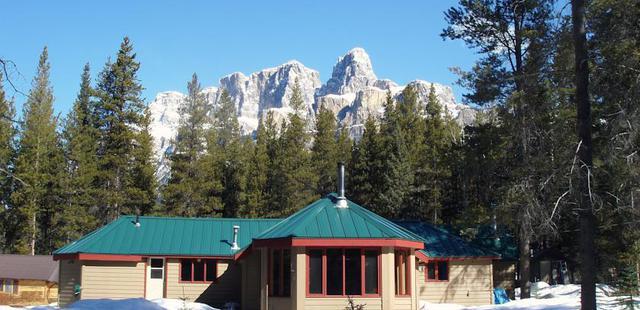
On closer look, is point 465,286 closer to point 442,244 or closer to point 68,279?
point 442,244

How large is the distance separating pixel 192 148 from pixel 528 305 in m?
30.3

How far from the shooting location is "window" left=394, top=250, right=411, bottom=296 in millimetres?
20578

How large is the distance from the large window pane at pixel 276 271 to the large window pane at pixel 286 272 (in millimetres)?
196

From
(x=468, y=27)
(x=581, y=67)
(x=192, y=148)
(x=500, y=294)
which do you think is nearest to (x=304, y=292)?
(x=581, y=67)

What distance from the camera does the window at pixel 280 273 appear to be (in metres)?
20.2

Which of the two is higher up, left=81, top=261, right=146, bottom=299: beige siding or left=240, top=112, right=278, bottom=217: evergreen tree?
left=240, top=112, right=278, bottom=217: evergreen tree

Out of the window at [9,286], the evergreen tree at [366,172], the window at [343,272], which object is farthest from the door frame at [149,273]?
the evergreen tree at [366,172]

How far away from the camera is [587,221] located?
14.0 metres

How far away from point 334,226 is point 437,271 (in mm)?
7921

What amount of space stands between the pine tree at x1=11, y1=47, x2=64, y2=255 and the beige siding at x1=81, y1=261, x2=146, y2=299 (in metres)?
19.1

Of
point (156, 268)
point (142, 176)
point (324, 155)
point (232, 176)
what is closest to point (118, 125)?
point (142, 176)

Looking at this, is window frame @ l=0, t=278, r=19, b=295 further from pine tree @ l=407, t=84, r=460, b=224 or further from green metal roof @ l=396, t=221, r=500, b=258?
pine tree @ l=407, t=84, r=460, b=224

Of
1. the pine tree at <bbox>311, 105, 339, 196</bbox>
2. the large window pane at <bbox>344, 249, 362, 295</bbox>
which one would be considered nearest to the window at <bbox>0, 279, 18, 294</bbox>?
the pine tree at <bbox>311, 105, 339, 196</bbox>

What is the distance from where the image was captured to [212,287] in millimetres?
26188
